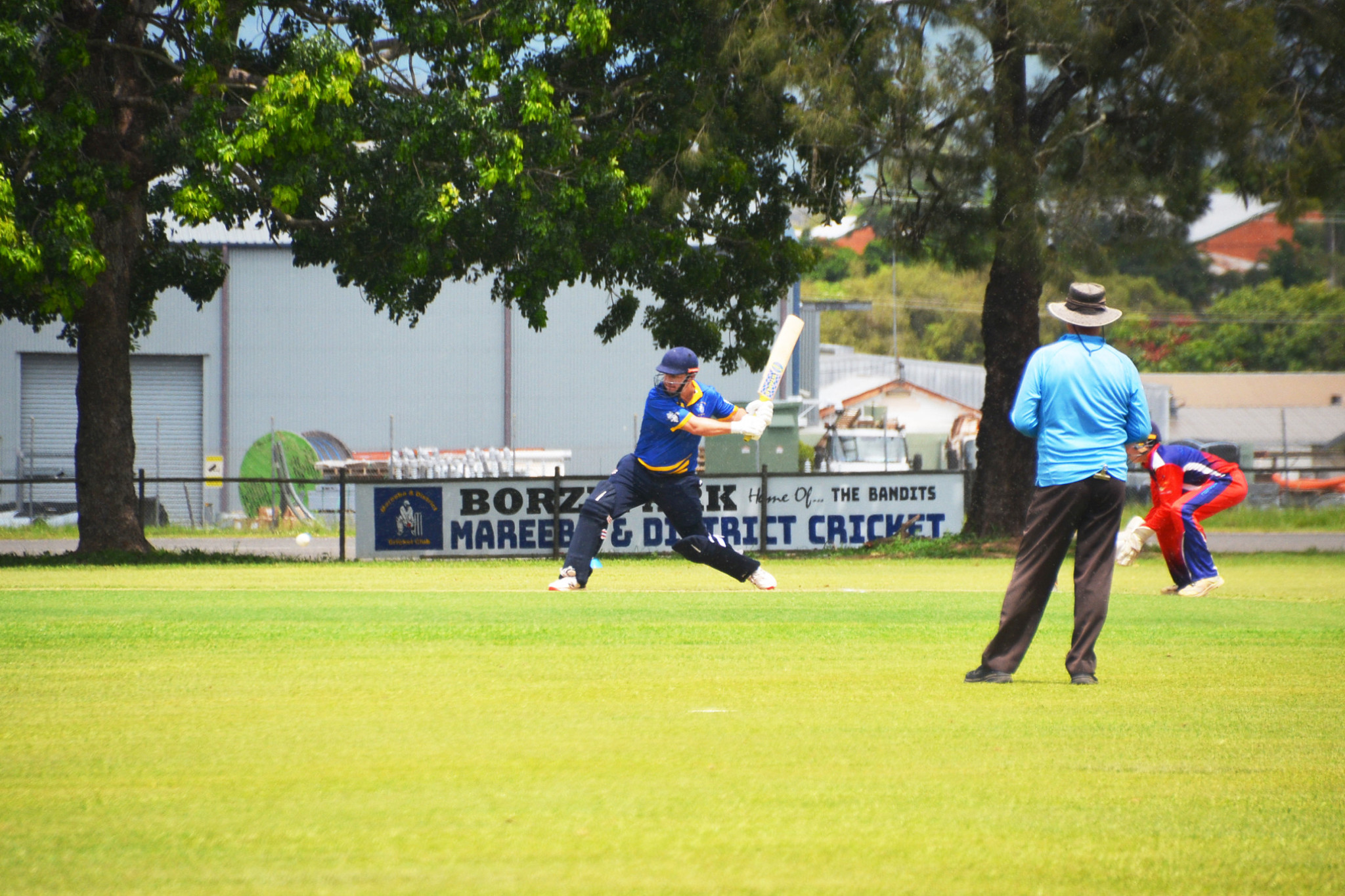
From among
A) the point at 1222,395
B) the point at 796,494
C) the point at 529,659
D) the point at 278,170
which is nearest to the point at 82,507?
the point at 278,170

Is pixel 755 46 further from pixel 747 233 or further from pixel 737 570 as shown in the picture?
pixel 737 570

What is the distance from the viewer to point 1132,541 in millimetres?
12719

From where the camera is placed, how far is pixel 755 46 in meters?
20.9

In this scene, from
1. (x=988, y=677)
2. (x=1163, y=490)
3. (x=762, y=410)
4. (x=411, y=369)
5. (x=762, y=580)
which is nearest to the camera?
(x=988, y=677)

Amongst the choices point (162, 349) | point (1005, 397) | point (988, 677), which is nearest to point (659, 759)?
point (988, 677)

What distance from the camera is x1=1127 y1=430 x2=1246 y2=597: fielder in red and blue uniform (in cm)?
1391

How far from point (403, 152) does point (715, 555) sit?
914cm

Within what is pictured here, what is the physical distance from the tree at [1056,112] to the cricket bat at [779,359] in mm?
8875

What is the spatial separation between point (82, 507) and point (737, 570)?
502 inches

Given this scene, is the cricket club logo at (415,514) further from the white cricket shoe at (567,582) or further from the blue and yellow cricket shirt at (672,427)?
the blue and yellow cricket shirt at (672,427)

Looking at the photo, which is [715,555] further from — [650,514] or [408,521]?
[408,521]

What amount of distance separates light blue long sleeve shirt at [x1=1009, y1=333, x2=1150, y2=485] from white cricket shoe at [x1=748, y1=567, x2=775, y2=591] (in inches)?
229

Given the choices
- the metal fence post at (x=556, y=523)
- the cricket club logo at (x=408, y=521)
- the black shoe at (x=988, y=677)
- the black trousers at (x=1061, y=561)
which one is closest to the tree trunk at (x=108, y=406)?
the cricket club logo at (x=408, y=521)

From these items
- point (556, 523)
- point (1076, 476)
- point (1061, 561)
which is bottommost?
point (556, 523)
